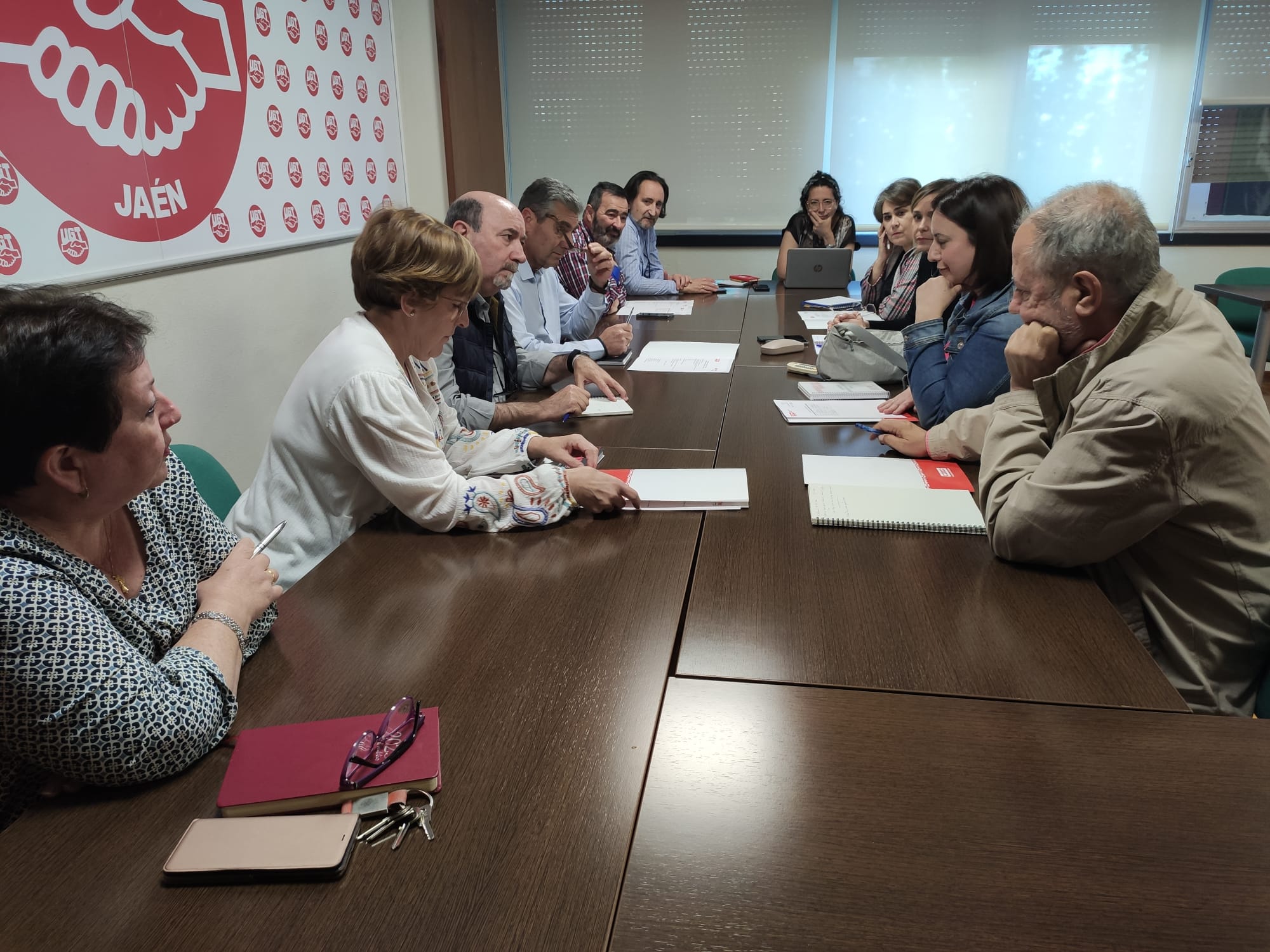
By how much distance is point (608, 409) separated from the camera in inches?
92.1

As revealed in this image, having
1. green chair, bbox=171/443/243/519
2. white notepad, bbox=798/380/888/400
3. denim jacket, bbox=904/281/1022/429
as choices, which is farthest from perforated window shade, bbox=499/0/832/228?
green chair, bbox=171/443/243/519

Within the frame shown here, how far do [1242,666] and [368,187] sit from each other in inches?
163

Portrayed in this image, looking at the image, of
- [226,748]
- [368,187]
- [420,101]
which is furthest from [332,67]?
[226,748]

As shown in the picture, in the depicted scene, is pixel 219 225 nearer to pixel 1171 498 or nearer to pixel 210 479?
Result: pixel 210 479

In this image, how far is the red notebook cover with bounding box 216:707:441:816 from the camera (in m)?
0.84

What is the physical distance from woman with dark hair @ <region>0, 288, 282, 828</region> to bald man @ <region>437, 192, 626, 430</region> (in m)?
1.27

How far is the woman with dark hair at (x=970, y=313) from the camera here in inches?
81.0

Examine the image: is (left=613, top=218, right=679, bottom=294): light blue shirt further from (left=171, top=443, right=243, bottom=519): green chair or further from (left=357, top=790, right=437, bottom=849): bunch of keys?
(left=357, top=790, right=437, bottom=849): bunch of keys

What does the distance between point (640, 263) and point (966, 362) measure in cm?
328

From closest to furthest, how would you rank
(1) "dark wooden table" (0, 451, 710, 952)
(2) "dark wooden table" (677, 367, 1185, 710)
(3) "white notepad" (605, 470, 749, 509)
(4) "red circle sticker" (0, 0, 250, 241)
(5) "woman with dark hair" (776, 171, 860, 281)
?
1. (1) "dark wooden table" (0, 451, 710, 952)
2. (2) "dark wooden table" (677, 367, 1185, 710)
3. (3) "white notepad" (605, 470, 749, 509)
4. (4) "red circle sticker" (0, 0, 250, 241)
5. (5) "woman with dark hair" (776, 171, 860, 281)

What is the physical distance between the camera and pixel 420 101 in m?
4.84

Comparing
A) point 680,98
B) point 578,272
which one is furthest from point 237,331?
point 680,98

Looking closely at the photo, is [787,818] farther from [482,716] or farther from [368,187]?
[368,187]

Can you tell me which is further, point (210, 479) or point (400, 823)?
point (210, 479)
